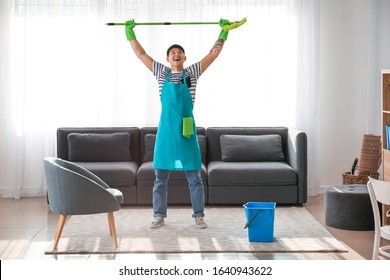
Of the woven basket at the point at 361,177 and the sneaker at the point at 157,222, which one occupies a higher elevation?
the woven basket at the point at 361,177

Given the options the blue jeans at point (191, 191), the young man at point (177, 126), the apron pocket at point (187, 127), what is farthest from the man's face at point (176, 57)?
the blue jeans at point (191, 191)

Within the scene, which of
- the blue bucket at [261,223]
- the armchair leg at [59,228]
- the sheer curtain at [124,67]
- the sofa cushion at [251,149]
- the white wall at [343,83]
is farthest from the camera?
the white wall at [343,83]

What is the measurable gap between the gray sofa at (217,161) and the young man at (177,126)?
1.00 m

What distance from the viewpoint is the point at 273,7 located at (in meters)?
7.92

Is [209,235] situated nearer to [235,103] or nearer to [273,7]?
[235,103]

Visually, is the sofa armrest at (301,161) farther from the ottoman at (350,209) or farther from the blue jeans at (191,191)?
the blue jeans at (191,191)

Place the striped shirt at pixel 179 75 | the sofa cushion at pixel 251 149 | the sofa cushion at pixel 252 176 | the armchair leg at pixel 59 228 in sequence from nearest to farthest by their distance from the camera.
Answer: the armchair leg at pixel 59 228
the striped shirt at pixel 179 75
the sofa cushion at pixel 252 176
the sofa cushion at pixel 251 149

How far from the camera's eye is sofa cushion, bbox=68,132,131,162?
24.8 feet

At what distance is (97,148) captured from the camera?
24.9 ft

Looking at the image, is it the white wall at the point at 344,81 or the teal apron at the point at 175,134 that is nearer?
the teal apron at the point at 175,134

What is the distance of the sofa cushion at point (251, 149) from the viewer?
24.8ft

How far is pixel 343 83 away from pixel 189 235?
3.10 meters

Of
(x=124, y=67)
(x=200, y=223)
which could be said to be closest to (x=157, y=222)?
(x=200, y=223)

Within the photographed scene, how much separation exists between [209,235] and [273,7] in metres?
3.08
